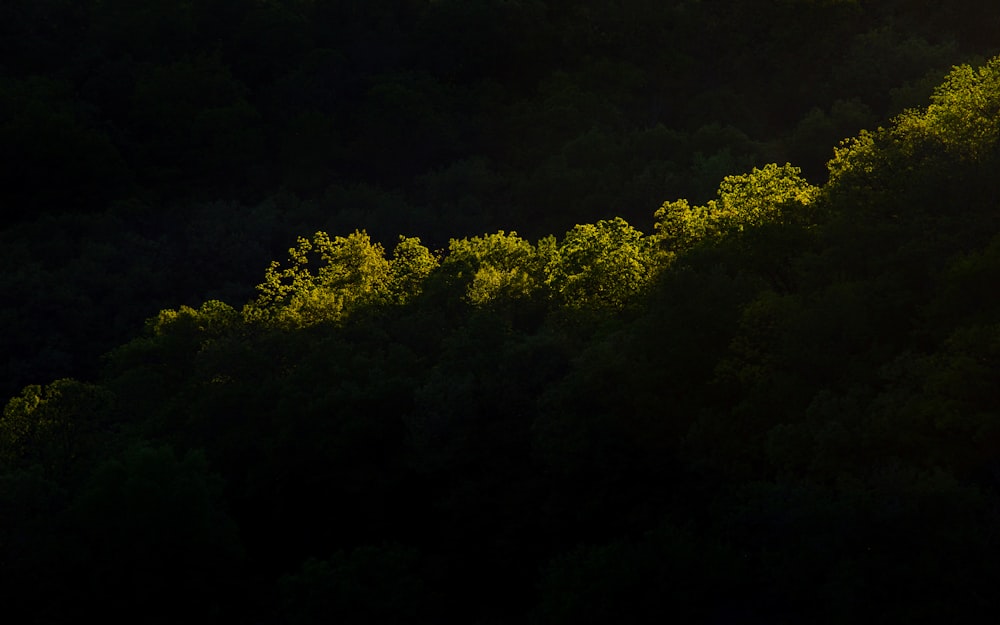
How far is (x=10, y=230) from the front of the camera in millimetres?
86375

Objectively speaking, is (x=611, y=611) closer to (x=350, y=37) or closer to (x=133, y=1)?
(x=350, y=37)

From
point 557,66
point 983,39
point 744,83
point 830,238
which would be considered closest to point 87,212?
point 557,66

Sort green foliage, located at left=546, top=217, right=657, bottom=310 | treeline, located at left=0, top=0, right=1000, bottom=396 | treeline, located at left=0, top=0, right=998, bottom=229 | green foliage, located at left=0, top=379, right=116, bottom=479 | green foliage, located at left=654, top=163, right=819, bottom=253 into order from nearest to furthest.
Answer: green foliage, located at left=654, top=163, right=819, bottom=253 → green foliage, located at left=546, top=217, right=657, bottom=310 → green foliage, located at left=0, top=379, right=116, bottom=479 → treeline, located at left=0, top=0, right=1000, bottom=396 → treeline, located at left=0, top=0, right=998, bottom=229

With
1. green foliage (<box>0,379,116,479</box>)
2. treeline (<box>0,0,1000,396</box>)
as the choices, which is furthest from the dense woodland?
treeline (<box>0,0,1000,396</box>)

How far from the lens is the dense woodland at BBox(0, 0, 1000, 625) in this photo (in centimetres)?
3209

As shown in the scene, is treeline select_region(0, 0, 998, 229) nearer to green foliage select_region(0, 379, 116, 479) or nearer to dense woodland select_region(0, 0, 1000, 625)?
dense woodland select_region(0, 0, 1000, 625)

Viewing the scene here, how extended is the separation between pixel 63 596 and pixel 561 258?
1998 cm

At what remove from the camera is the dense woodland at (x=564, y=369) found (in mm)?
32094

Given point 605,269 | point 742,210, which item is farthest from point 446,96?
point 742,210

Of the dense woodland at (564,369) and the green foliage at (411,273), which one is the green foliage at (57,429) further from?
the green foliage at (411,273)

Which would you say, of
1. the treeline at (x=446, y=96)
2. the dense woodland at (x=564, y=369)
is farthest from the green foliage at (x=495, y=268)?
the treeline at (x=446, y=96)

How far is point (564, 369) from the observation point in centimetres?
4412

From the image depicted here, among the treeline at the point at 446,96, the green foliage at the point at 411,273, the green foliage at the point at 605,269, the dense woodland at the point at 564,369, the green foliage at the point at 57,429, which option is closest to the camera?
the dense woodland at the point at 564,369

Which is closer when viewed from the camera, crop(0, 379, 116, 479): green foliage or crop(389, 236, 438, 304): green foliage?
crop(0, 379, 116, 479): green foliage
